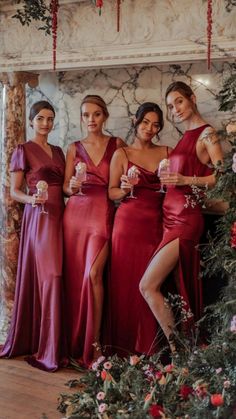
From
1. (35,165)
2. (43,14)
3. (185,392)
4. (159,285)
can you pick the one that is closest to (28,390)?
(159,285)

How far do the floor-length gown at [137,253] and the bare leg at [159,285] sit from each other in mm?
150

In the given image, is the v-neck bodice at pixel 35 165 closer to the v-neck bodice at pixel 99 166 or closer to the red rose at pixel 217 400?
the v-neck bodice at pixel 99 166

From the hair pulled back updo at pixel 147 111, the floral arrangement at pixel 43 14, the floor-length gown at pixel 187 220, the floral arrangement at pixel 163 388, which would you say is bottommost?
the floral arrangement at pixel 163 388

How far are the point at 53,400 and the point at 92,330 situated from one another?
617 millimetres

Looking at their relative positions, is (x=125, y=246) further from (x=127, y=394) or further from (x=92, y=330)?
(x=127, y=394)

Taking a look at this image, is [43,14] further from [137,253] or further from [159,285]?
[159,285]

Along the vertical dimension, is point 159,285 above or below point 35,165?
below

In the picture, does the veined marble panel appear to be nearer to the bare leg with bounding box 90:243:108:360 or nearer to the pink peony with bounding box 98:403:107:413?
the bare leg with bounding box 90:243:108:360

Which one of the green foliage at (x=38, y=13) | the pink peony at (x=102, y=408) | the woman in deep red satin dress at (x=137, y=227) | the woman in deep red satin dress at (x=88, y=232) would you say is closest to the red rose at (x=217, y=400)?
the pink peony at (x=102, y=408)

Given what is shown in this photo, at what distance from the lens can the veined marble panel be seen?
144 inches

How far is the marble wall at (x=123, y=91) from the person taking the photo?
4195 millimetres

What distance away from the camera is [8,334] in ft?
14.4

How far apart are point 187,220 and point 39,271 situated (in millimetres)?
1138

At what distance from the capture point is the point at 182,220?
3.81m
